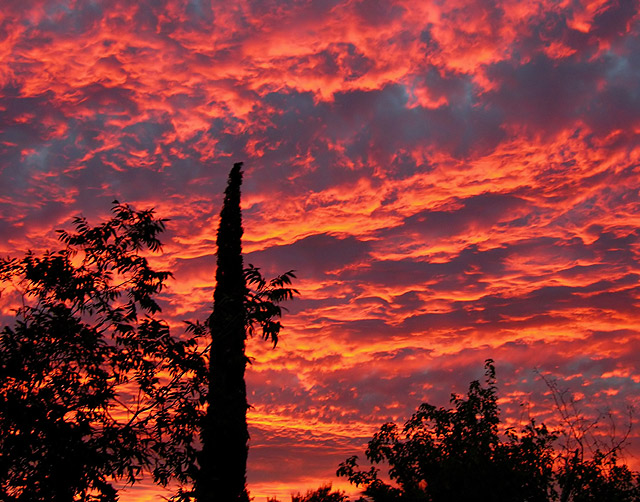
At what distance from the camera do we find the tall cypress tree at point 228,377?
10.3 m

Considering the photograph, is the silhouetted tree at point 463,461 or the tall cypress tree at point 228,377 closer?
the tall cypress tree at point 228,377

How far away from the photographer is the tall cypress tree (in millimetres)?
10281

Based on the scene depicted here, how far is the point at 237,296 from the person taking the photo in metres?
9.56

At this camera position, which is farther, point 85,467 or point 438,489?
point 438,489

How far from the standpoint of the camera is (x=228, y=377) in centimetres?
1850

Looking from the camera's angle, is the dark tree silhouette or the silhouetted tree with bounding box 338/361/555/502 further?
the silhouetted tree with bounding box 338/361/555/502

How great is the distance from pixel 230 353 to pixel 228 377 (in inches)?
161

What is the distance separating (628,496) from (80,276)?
23292mm

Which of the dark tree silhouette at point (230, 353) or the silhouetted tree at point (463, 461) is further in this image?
the silhouetted tree at point (463, 461)

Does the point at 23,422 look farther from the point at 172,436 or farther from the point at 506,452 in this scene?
the point at 506,452

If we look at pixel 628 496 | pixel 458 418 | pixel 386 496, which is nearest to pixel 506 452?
pixel 458 418

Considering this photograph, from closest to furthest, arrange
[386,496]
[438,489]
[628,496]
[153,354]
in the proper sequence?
[153,354] < [438,489] < [386,496] < [628,496]

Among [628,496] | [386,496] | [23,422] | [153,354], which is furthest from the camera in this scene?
[628,496]

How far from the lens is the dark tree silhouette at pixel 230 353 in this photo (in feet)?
30.8
